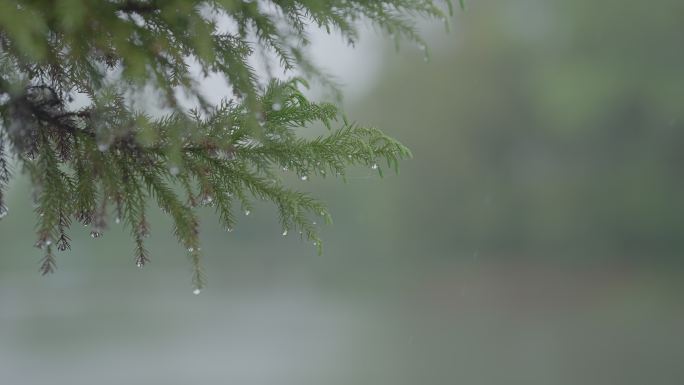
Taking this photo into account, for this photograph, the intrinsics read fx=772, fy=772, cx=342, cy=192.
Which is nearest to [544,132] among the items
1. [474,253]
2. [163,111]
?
[474,253]

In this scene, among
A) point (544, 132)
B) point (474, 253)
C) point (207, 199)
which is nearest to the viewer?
point (207, 199)

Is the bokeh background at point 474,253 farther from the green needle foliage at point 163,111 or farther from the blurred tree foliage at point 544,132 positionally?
the green needle foliage at point 163,111

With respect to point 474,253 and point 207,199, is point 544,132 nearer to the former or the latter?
point 474,253

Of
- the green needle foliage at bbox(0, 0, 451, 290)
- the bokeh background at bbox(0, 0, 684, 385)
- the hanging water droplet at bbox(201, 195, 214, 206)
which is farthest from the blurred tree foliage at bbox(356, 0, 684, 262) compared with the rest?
the hanging water droplet at bbox(201, 195, 214, 206)

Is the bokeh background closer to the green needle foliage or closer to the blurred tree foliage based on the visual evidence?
the blurred tree foliage

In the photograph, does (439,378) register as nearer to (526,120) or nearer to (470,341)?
(470,341)

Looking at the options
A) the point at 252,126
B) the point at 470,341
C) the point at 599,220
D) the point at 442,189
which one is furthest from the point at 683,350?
the point at 252,126

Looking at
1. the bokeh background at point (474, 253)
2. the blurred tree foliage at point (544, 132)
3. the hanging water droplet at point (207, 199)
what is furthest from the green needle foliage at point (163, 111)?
the blurred tree foliage at point (544, 132)
